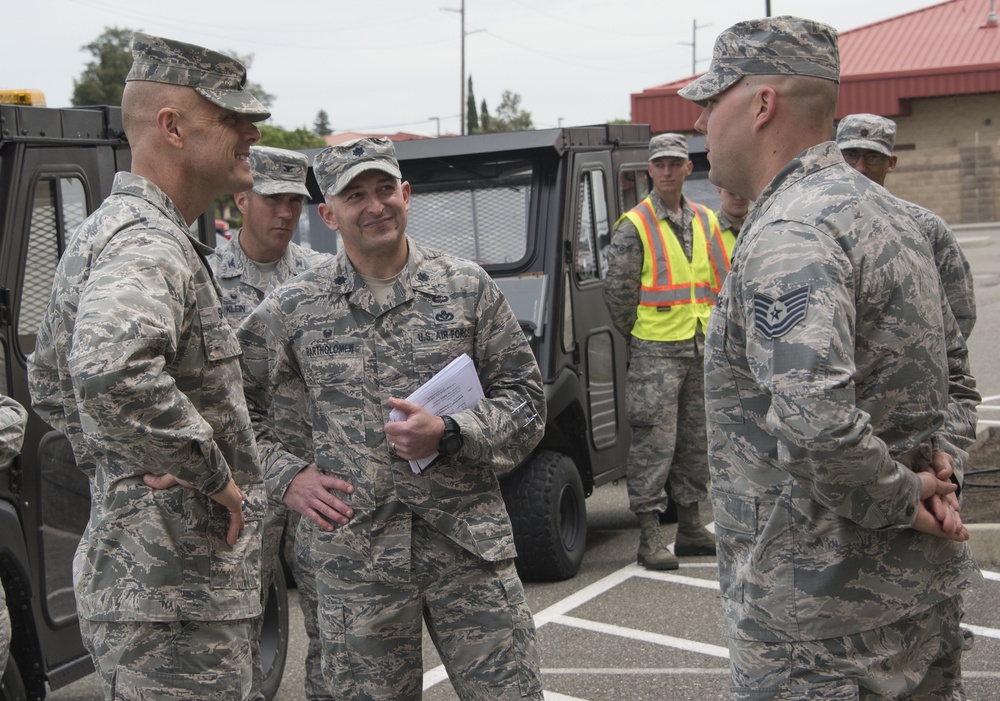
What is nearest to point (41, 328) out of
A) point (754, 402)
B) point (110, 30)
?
point (754, 402)

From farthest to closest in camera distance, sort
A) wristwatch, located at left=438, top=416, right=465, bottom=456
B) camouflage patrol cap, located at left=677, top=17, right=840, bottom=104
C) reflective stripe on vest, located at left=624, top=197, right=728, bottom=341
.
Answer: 1. reflective stripe on vest, located at left=624, top=197, right=728, bottom=341
2. wristwatch, located at left=438, top=416, right=465, bottom=456
3. camouflage patrol cap, located at left=677, top=17, right=840, bottom=104

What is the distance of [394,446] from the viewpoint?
10.9 feet

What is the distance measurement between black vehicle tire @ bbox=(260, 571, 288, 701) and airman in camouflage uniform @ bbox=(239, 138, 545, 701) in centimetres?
145

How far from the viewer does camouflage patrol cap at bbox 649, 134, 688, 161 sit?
6719 millimetres

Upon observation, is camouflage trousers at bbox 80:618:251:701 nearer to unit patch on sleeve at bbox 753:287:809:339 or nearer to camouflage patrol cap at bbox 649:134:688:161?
unit patch on sleeve at bbox 753:287:809:339

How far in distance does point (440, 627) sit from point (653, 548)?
11.0 ft

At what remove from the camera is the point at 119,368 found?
245 cm

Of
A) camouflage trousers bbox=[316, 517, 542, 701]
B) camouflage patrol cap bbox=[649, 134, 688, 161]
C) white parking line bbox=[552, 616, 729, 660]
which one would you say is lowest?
white parking line bbox=[552, 616, 729, 660]

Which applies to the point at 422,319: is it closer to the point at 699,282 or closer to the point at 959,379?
the point at 959,379

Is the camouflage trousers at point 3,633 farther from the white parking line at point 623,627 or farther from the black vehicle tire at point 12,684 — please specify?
the white parking line at point 623,627

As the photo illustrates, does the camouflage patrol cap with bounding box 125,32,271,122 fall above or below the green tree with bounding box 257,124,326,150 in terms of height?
below

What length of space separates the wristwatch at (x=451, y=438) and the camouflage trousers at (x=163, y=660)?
Result: 0.81 metres

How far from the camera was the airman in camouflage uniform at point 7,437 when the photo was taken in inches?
133

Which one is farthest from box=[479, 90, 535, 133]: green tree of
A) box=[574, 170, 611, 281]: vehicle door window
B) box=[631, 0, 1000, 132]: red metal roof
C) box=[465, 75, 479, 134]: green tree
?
box=[574, 170, 611, 281]: vehicle door window
